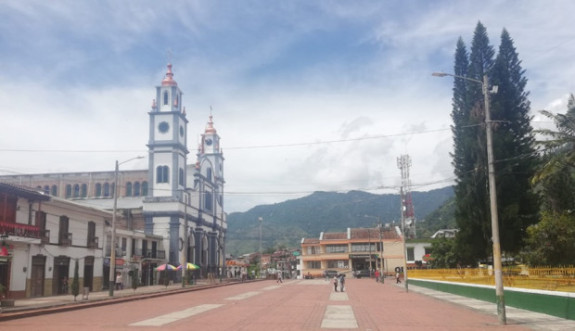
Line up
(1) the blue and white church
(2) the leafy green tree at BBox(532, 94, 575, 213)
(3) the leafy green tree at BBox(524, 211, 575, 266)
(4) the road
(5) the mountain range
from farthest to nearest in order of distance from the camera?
(5) the mountain range, (1) the blue and white church, (3) the leafy green tree at BBox(524, 211, 575, 266), (2) the leafy green tree at BBox(532, 94, 575, 213), (4) the road

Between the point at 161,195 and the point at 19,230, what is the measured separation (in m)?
33.5

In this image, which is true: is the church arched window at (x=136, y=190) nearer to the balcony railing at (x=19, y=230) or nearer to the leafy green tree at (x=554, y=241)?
the balcony railing at (x=19, y=230)

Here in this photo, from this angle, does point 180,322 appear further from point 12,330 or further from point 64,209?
point 64,209

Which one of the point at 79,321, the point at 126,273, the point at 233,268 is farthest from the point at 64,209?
the point at 233,268

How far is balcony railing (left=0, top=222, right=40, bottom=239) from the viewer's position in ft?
86.1

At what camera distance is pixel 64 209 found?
3438cm

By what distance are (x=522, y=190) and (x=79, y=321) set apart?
87.9 ft

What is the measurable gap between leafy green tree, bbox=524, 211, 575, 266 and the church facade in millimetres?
32430

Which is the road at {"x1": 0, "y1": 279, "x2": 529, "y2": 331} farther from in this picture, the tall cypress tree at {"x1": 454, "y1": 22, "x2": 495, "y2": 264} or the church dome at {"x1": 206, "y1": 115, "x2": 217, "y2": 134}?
the church dome at {"x1": 206, "y1": 115, "x2": 217, "y2": 134}

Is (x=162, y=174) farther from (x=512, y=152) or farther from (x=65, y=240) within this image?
(x=512, y=152)

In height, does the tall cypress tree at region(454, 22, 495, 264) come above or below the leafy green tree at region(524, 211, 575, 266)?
above

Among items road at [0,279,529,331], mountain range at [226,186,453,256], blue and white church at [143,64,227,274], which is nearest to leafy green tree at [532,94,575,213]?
road at [0,279,529,331]

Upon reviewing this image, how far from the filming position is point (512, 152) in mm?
33312

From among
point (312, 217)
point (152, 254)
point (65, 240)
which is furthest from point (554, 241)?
point (312, 217)
